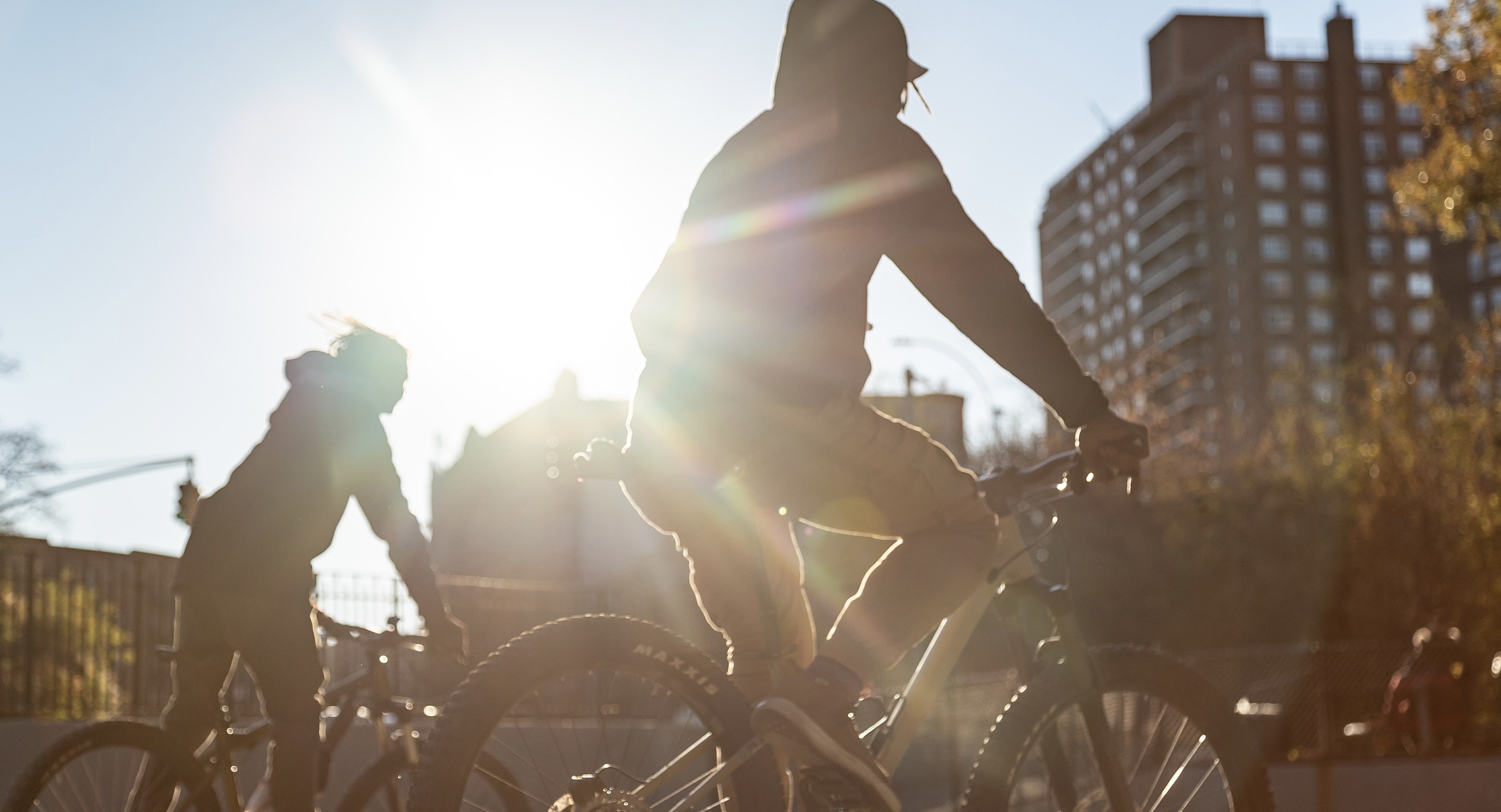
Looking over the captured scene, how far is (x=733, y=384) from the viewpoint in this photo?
10.3 feet

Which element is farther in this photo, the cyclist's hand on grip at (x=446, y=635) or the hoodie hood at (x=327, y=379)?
the hoodie hood at (x=327, y=379)

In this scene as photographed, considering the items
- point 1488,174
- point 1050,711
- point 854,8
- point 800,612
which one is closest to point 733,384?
point 800,612

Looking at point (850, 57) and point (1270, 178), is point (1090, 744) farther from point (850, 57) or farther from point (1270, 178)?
point (1270, 178)

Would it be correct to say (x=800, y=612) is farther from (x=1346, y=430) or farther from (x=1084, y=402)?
(x=1346, y=430)

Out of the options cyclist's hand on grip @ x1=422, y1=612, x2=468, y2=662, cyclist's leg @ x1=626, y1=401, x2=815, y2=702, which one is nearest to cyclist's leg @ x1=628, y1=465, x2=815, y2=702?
cyclist's leg @ x1=626, y1=401, x2=815, y2=702

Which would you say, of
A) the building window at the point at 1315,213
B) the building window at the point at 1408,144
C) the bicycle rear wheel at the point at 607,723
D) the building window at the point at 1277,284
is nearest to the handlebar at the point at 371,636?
the bicycle rear wheel at the point at 607,723

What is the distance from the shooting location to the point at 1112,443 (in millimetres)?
3264

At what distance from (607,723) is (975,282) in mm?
1222

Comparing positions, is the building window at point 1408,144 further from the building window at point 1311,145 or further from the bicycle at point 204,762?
the bicycle at point 204,762

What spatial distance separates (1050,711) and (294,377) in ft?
9.98

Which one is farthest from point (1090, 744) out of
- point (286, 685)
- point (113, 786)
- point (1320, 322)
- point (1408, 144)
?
point (1408, 144)

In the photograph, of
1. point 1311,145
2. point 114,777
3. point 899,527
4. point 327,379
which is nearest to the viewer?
point 899,527

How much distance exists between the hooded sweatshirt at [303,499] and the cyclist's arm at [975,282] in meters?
2.32

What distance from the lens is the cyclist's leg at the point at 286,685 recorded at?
4.71 metres
